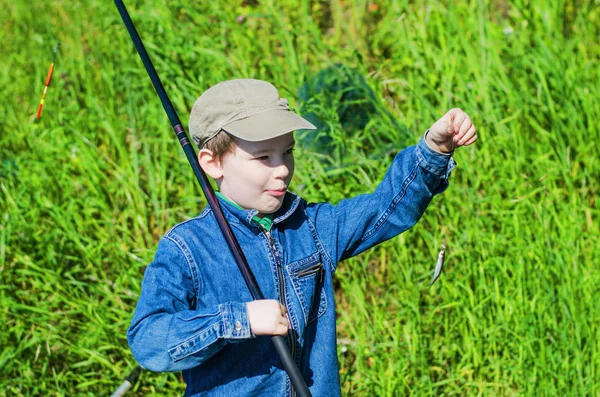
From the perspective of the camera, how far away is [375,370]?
3.12 m

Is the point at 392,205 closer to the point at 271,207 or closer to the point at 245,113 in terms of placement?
the point at 271,207

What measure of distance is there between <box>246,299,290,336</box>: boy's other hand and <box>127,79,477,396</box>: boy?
0.41 feet

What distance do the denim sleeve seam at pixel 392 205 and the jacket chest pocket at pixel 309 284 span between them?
0.15 meters

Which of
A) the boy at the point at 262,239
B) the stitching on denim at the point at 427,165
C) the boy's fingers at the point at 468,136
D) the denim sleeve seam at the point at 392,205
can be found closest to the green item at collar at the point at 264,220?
the boy at the point at 262,239

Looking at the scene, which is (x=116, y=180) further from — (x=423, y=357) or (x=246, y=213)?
(x=246, y=213)

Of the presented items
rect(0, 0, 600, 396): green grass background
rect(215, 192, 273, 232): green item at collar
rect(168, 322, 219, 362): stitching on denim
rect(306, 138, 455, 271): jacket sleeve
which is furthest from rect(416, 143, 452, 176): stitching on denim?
rect(0, 0, 600, 396): green grass background

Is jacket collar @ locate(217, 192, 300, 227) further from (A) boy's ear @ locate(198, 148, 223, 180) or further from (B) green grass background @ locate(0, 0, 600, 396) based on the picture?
(B) green grass background @ locate(0, 0, 600, 396)

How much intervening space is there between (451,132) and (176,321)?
0.75 meters

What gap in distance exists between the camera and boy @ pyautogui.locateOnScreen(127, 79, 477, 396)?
2010mm

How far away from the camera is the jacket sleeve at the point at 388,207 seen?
2.13m

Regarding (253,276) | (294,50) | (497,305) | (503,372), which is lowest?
(503,372)

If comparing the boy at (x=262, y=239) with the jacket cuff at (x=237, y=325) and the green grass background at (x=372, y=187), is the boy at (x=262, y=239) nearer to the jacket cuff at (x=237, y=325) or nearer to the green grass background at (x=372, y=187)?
the jacket cuff at (x=237, y=325)

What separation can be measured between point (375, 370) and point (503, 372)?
17.5 inches

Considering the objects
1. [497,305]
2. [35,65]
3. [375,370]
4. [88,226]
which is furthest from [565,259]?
[35,65]
